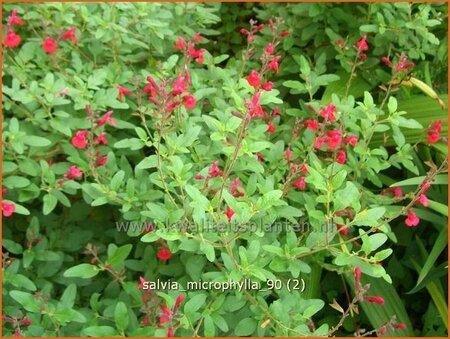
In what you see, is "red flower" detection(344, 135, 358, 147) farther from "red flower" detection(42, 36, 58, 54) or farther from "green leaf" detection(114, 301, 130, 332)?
"red flower" detection(42, 36, 58, 54)

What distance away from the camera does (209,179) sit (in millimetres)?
1846

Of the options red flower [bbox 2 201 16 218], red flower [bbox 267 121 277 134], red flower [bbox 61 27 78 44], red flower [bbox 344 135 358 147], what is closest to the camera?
red flower [bbox 2 201 16 218]

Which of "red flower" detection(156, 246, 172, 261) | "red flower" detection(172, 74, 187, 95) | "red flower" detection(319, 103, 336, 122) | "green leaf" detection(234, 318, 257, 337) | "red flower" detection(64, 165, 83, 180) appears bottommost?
"green leaf" detection(234, 318, 257, 337)

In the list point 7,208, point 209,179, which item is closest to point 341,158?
point 209,179

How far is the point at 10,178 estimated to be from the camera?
1980mm

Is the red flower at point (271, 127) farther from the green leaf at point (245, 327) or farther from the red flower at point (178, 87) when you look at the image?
the green leaf at point (245, 327)

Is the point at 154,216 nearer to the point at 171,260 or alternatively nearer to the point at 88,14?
the point at 171,260

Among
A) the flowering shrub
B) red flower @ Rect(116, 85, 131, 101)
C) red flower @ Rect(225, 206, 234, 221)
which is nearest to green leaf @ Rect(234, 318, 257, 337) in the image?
the flowering shrub

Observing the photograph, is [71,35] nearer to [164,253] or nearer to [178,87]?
[178,87]

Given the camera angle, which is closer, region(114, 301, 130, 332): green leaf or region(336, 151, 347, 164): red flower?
region(114, 301, 130, 332): green leaf

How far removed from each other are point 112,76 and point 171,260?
67 centimetres

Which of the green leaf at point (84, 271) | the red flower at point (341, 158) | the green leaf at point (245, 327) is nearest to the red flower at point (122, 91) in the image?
the green leaf at point (84, 271)

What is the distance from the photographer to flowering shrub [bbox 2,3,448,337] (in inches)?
68.7

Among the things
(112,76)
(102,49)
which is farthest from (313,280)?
(102,49)
